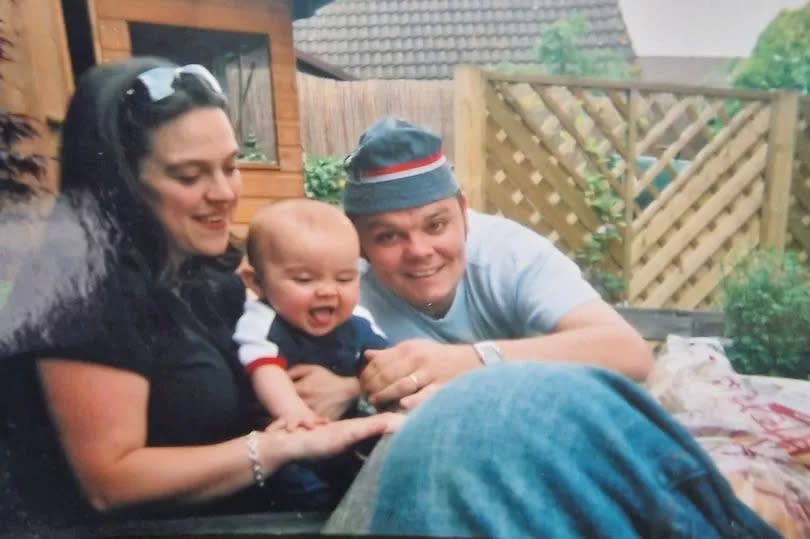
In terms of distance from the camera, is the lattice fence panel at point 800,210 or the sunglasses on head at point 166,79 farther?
the lattice fence panel at point 800,210

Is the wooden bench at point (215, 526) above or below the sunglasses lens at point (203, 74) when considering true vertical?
below

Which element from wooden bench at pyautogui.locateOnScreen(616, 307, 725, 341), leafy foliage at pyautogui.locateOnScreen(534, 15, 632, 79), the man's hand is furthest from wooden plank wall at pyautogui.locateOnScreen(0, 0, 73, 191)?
wooden bench at pyautogui.locateOnScreen(616, 307, 725, 341)

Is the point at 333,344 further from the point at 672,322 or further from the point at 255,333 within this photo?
the point at 672,322


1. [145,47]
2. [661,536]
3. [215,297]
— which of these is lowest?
[661,536]

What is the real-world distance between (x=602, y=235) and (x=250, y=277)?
0.34m

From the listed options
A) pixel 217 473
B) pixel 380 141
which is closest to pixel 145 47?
pixel 380 141

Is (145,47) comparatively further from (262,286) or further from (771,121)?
(771,121)

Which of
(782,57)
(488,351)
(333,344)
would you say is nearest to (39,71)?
(333,344)

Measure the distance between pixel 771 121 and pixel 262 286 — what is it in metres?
0.51

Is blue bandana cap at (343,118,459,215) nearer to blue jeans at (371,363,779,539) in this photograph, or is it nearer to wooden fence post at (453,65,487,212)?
wooden fence post at (453,65,487,212)

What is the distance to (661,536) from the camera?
62 centimetres

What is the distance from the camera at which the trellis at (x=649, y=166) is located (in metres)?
0.71

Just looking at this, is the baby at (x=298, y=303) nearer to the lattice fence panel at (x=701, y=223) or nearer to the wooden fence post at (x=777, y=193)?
the lattice fence panel at (x=701, y=223)

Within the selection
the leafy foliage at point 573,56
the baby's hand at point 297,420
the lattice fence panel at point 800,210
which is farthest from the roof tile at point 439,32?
the baby's hand at point 297,420
